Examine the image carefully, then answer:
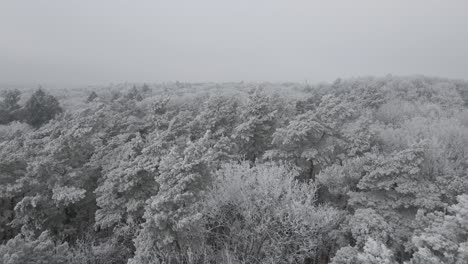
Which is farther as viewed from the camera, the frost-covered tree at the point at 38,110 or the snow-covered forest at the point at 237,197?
the frost-covered tree at the point at 38,110

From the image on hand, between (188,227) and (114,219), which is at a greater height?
(188,227)

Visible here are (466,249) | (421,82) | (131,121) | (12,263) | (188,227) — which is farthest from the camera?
(421,82)

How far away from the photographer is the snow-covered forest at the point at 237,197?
10.0 m

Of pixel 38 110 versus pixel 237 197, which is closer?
pixel 237 197

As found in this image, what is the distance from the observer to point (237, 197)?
13016 mm

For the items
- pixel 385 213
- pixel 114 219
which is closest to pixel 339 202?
pixel 385 213

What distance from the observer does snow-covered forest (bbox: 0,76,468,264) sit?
1000cm

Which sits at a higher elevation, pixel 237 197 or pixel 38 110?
pixel 38 110

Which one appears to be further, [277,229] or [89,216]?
[89,216]

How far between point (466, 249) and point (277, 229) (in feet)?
20.3

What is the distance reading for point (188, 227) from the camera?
390 inches

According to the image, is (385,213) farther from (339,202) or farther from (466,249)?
(466,249)

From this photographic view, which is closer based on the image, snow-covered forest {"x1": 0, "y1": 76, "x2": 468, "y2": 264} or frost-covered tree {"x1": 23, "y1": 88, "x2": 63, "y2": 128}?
snow-covered forest {"x1": 0, "y1": 76, "x2": 468, "y2": 264}

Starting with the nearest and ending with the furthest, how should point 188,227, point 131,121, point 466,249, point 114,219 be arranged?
point 466,249 < point 188,227 < point 114,219 < point 131,121
